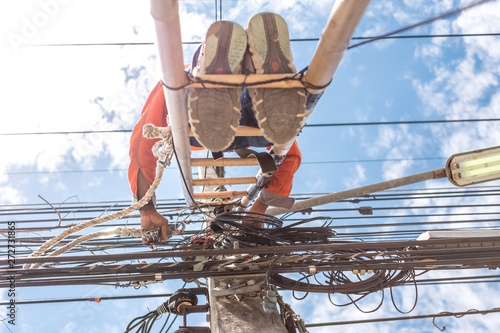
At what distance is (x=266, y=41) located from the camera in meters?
2.20

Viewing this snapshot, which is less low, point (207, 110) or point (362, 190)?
point (362, 190)

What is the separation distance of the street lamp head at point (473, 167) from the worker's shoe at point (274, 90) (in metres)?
1.79

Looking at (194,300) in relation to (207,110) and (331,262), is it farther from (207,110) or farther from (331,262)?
(207,110)

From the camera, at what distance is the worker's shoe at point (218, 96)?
210 cm

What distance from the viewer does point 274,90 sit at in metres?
2.18

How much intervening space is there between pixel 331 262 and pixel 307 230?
1.53 feet

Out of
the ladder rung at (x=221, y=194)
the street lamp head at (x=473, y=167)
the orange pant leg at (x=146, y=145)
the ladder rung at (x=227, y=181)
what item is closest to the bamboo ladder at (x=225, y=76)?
the ladder rung at (x=227, y=181)

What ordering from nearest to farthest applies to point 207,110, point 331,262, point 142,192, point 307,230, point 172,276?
point 207,110 < point 172,276 < point 331,262 < point 307,230 < point 142,192

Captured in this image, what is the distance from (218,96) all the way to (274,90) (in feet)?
0.98

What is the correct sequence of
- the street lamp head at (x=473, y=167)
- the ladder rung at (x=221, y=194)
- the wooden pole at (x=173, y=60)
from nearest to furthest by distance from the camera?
the wooden pole at (x=173, y=60) → the street lamp head at (x=473, y=167) → the ladder rung at (x=221, y=194)

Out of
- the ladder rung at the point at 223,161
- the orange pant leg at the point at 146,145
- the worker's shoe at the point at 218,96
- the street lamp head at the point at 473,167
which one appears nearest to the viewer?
the worker's shoe at the point at 218,96

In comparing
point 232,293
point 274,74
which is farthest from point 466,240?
point 274,74

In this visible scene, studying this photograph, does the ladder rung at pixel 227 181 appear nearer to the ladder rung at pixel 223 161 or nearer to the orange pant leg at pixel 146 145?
the ladder rung at pixel 223 161

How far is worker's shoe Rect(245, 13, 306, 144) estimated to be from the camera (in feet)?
6.98
